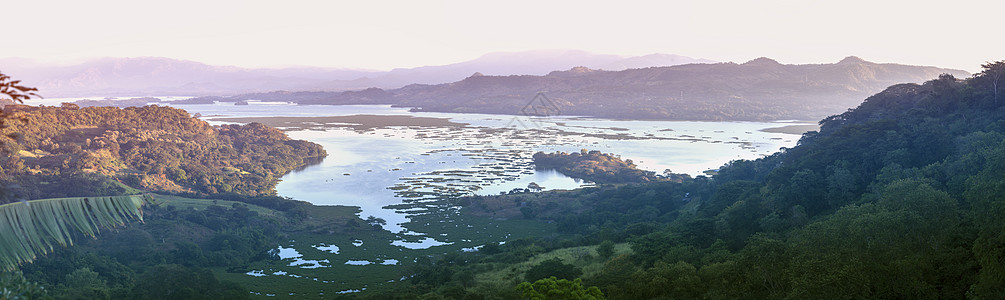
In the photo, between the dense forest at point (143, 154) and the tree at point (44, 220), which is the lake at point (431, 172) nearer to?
the dense forest at point (143, 154)

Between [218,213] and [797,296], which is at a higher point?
[797,296]

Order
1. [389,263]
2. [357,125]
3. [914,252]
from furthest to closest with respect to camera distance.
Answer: [357,125] < [389,263] < [914,252]

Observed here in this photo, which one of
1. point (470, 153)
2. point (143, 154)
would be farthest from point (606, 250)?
point (470, 153)

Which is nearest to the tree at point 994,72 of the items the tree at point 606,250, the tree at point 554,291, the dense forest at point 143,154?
the tree at point 606,250

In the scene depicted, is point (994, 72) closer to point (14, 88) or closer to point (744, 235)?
point (744, 235)

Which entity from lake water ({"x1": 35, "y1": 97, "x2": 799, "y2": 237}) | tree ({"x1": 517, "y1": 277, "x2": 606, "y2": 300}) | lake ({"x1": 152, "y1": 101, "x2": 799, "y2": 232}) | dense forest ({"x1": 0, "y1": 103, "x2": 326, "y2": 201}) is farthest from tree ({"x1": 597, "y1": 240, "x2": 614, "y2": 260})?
dense forest ({"x1": 0, "y1": 103, "x2": 326, "y2": 201})

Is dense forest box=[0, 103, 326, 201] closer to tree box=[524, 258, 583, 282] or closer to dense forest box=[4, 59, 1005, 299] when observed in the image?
dense forest box=[4, 59, 1005, 299]

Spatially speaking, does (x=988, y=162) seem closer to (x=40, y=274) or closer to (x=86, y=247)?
(x=40, y=274)

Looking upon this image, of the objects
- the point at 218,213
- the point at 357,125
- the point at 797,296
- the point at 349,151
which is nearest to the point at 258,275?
the point at 218,213
